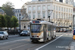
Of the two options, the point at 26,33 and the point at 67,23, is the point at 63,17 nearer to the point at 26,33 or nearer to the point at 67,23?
the point at 67,23

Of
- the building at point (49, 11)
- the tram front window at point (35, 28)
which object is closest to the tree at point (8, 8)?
the building at point (49, 11)

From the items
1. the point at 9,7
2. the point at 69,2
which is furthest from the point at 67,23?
the point at 9,7

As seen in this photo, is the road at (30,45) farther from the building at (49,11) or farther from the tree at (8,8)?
the tree at (8,8)

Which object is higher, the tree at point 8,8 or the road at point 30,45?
the tree at point 8,8

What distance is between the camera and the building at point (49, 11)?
102 meters

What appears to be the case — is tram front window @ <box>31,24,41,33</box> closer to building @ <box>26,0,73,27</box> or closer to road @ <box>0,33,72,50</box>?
road @ <box>0,33,72,50</box>

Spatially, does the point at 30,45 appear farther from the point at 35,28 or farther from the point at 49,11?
the point at 49,11

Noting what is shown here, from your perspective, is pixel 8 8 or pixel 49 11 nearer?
pixel 49 11

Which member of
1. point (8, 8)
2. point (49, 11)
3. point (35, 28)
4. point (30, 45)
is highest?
point (8, 8)

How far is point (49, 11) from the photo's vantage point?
101312 millimetres

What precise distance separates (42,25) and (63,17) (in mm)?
85493

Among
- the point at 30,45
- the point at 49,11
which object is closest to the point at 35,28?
the point at 30,45

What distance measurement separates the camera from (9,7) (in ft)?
375

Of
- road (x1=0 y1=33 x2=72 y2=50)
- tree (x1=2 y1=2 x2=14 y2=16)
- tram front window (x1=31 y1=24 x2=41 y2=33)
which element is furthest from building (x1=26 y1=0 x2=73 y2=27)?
tram front window (x1=31 y1=24 x2=41 y2=33)
